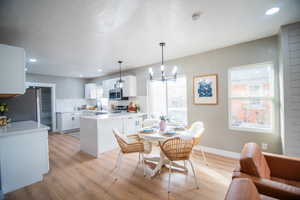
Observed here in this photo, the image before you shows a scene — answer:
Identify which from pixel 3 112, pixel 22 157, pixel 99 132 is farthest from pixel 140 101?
pixel 3 112

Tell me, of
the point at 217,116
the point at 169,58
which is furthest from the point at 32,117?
the point at 217,116

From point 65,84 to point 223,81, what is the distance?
6541 millimetres

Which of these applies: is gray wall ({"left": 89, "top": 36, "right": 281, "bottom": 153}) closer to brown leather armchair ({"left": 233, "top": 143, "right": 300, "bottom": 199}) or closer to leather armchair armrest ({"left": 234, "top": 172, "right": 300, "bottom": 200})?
brown leather armchair ({"left": 233, "top": 143, "right": 300, "bottom": 199})

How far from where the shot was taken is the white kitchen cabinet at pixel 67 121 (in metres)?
5.68

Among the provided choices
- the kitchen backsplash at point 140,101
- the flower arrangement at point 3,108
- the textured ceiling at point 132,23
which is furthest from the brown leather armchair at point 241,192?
the flower arrangement at point 3,108

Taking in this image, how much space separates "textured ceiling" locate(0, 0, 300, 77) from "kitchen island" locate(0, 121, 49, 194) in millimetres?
1669

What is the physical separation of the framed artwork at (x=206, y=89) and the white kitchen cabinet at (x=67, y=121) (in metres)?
5.21

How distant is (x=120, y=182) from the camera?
227 centimetres

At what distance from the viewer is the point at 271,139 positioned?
2.73 m

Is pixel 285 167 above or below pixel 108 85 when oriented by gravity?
below

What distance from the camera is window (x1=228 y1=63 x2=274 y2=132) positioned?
2.79m

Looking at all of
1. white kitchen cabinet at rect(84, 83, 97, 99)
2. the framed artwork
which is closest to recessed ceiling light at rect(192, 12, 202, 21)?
the framed artwork

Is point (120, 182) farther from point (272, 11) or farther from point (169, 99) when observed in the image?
point (272, 11)

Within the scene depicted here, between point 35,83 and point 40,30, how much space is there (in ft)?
14.2
